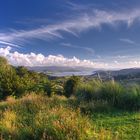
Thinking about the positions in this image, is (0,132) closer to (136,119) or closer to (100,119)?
(100,119)

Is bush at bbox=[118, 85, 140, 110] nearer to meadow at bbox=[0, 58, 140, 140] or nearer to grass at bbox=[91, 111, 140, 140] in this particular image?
meadow at bbox=[0, 58, 140, 140]

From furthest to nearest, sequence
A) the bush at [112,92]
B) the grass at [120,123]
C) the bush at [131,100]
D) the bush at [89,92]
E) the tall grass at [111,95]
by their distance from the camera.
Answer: the bush at [89,92], the bush at [112,92], the tall grass at [111,95], the bush at [131,100], the grass at [120,123]

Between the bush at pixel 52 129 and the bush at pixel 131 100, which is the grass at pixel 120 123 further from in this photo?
the bush at pixel 131 100

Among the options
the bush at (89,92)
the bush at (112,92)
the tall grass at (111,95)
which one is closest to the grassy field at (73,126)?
the tall grass at (111,95)

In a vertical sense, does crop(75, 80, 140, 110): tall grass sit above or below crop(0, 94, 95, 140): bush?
above

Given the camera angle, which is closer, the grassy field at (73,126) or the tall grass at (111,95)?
the grassy field at (73,126)

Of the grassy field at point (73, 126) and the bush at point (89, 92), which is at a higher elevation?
the bush at point (89, 92)

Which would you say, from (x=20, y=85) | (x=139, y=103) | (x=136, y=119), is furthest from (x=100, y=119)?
(x=20, y=85)

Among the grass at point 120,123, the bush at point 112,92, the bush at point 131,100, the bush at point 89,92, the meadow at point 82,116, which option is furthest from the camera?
the bush at point 89,92

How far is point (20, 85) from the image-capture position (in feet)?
92.2

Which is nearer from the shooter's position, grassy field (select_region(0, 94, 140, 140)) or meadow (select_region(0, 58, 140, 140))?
grassy field (select_region(0, 94, 140, 140))

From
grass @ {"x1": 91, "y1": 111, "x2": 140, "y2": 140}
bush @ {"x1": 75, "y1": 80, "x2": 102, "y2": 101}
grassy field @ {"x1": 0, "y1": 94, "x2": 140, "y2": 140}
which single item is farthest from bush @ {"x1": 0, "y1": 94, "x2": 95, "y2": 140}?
bush @ {"x1": 75, "y1": 80, "x2": 102, "y2": 101}

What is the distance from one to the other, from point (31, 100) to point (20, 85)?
1315 cm

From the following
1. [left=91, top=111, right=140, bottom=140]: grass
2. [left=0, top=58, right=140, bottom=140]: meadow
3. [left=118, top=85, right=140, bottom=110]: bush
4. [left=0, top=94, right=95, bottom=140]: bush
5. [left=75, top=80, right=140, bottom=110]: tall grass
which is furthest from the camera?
[left=75, top=80, right=140, bottom=110]: tall grass
